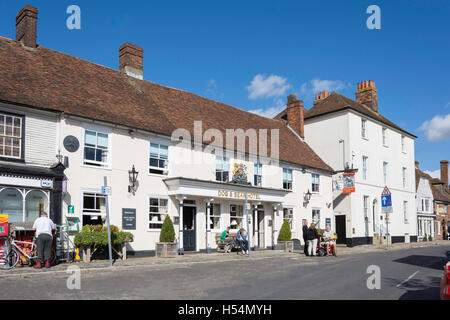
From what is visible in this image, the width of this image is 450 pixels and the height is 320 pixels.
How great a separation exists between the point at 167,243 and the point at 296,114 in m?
18.5

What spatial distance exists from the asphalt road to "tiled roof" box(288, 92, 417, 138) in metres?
19.7

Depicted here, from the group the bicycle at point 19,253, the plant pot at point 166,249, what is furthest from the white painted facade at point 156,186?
the bicycle at point 19,253

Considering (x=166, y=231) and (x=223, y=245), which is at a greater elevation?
(x=166, y=231)

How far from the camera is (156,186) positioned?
21.0 meters

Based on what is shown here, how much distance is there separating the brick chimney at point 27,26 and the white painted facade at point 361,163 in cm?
2209

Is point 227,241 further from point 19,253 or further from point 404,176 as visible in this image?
point 404,176

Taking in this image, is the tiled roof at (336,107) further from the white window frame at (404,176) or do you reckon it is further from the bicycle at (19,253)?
the bicycle at (19,253)

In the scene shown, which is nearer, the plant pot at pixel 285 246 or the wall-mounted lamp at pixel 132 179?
the wall-mounted lamp at pixel 132 179

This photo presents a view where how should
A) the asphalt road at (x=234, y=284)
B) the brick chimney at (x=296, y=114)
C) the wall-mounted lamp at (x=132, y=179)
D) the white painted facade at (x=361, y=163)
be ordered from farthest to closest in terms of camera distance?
1. the brick chimney at (x=296, y=114)
2. the white painted facade at (x=361, y=163)
3. the wall-mounted lamp at (x=132, y=179)
4. the asphalt road at (x=234, y=284)

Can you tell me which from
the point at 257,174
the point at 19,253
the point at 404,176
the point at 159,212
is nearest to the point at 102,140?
the point at 159,212

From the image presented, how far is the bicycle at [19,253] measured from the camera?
14641mm

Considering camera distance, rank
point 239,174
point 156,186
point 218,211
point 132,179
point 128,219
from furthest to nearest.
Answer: point 239,174, point 218,211, point 156,186, point 132,179, point 128,219

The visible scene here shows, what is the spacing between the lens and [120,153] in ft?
64.9
